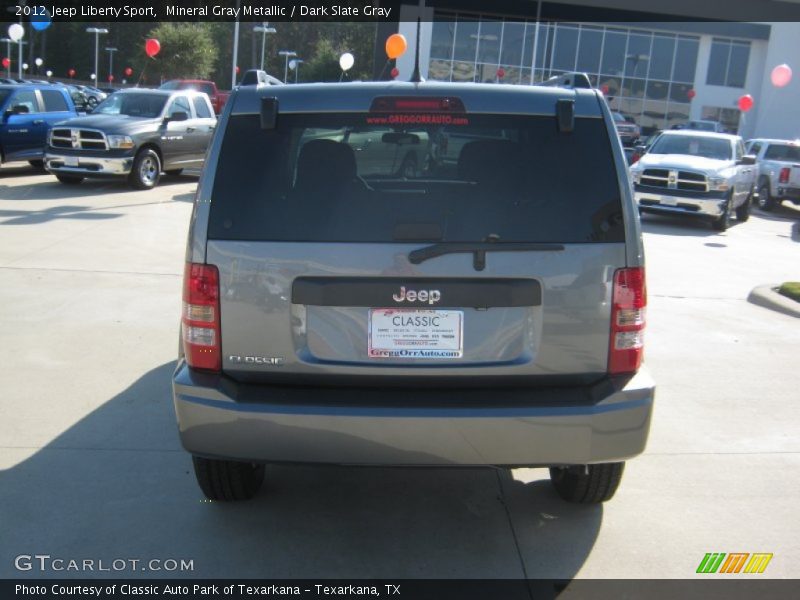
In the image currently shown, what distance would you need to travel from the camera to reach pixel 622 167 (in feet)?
11.7

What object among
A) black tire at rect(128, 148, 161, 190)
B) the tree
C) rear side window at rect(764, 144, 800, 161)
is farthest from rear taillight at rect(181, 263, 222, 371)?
the tree

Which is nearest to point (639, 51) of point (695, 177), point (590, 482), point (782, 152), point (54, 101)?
point (782, 152)

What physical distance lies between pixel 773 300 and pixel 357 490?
21.9ft

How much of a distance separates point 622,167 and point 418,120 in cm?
86

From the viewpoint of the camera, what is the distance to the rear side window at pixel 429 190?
3432 mm

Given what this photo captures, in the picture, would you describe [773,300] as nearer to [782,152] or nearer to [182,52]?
[782,152]

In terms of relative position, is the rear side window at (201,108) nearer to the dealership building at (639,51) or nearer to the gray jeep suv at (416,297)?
the gray jeep suv at (416,297)

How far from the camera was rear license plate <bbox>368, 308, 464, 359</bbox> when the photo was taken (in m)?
3.43

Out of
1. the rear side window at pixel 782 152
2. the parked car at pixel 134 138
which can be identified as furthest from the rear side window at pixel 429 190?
the rear side window at pixel 782 152

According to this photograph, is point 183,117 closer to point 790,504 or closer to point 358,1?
point 790,504

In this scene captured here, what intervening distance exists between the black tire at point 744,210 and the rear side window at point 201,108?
1168 centimetres

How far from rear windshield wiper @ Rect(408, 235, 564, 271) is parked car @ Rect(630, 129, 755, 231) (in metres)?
14.1

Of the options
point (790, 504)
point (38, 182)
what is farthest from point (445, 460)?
point (38, 182)

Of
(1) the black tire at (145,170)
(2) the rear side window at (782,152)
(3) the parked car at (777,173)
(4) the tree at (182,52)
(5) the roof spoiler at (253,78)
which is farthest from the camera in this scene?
(4) the tree at (182,52)
